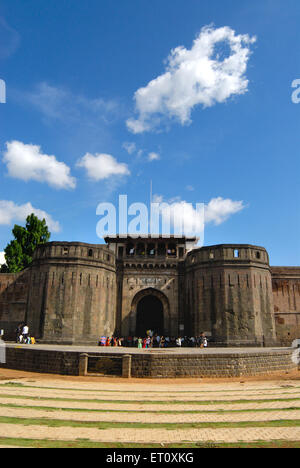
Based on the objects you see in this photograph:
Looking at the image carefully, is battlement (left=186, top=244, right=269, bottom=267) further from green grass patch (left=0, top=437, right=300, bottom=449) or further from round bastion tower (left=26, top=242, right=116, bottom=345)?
green grass patch (left=0, top=437, right=300, bottom=449)

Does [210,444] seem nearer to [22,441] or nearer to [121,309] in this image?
[22,441]

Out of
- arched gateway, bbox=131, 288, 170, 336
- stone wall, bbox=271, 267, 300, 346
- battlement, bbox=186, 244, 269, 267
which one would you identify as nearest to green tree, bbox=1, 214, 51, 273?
arched gateway, bbox=131, 288, 170, 336

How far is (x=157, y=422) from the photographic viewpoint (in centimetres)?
803

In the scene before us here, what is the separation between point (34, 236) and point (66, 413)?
3184cm

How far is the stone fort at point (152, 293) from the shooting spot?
89.1 ft

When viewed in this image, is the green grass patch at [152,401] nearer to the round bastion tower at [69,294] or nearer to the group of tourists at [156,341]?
the group of tourists at [156,341]

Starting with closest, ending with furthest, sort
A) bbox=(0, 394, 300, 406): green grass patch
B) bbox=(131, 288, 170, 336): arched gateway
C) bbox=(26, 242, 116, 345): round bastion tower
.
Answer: bbox=(0, 394, 300, 406): green grass patch, bbox=(26, 242, 116, 345): round bastion tower, bbox=(131, 288, 170, 336): arched gateway

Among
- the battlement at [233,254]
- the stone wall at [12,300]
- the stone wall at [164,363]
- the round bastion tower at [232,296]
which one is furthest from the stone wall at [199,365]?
the stone wall at [12,300]

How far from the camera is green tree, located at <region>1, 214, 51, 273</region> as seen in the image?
3694 cm

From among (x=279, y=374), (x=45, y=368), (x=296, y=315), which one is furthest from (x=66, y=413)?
(x=296, y=315)

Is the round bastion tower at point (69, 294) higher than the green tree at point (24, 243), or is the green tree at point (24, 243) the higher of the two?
the green tree at point (24, 243)

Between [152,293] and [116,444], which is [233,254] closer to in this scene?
[152,293]

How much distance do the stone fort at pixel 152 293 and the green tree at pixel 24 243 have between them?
472 cm

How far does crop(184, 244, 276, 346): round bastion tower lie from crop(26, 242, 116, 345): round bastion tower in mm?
7939
